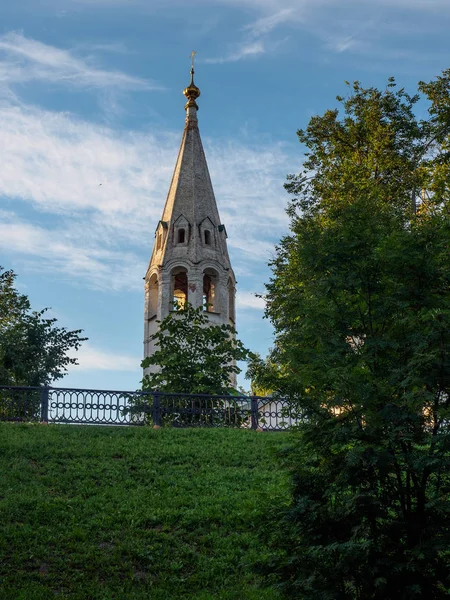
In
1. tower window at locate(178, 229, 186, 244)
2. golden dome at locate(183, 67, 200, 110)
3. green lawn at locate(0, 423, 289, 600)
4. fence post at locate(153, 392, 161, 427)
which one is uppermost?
golden dome at locate(183, 67, 200, 110)

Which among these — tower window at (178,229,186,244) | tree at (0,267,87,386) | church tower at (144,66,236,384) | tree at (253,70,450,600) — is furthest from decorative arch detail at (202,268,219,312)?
tree at (253,70,450,600)

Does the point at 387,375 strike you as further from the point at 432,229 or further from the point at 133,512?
the point at 133,512

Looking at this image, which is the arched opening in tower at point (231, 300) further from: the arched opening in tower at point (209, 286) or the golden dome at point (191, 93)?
the golden dome at point (191, 93)

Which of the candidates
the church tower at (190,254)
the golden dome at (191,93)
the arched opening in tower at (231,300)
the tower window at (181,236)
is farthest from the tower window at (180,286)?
the golden dome at (191,93)

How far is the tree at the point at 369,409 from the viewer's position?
280 inches

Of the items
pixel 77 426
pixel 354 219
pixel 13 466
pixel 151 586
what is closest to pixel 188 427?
pixel 77 426

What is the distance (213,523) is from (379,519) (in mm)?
4620

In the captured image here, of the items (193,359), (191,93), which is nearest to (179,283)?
(191,93)

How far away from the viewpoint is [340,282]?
877 cm

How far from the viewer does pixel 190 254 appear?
36.9 m

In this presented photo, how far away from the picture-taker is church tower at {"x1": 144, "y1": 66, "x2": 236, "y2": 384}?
3600cm

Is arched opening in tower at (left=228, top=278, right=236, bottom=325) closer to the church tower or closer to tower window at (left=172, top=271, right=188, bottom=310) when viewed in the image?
the church tower

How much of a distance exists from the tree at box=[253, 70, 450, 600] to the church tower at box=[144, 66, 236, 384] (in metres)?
25.6

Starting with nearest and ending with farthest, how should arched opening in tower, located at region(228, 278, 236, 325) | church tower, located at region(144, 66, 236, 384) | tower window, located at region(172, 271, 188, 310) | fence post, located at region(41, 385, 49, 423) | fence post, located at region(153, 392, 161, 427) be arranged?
1. fence post, located at region(41, 385, 49, 423)
2. fence post, located at region(153, 392, 161, 427)
3. church tower, located at region(144, 66, 236, 384)
4. arched opening in tower, located at region(228, 278, 236, 325)
5. tower window, located at region(172, 271, 188, 310)
